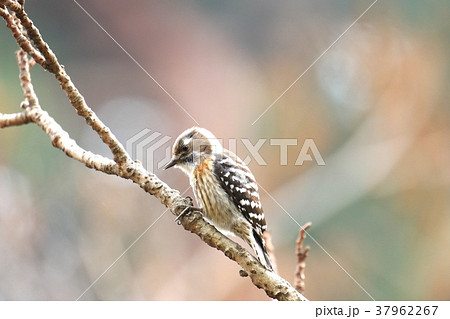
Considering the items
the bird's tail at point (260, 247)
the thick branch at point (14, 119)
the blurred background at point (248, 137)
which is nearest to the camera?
the thick branch at point (14, 119)

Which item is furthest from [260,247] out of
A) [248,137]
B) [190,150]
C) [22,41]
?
[248,137]

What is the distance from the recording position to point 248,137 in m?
8.42

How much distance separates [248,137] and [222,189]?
4869 mm

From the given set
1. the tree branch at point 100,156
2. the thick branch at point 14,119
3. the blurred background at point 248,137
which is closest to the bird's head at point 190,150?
the tree branch at point 100,156

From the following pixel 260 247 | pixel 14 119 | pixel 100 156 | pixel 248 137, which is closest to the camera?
pixel 100 156

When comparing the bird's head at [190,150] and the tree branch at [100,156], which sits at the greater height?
the bird's head at [190,150]

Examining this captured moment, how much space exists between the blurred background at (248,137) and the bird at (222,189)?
44.5 inches

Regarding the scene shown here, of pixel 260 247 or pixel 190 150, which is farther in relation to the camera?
pixel 190 150

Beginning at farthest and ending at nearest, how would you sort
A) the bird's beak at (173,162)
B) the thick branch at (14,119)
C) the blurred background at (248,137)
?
the blurred background at (248,137) → the bird's beak at (173,162) → the thick branch at (14,119)

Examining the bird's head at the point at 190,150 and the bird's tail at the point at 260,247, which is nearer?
the bird's tail at the point at 260,247

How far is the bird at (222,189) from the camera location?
11.6 ft

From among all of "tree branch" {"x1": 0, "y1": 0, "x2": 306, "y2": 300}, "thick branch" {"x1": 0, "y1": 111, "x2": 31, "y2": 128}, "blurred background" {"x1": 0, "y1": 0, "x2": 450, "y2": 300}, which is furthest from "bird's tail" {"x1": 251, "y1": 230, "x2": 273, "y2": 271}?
"thick branch" {"x1": 0, "y1": 111, "x2": 31, "y2": 128}

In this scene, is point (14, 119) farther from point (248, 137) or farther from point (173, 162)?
point (248, 137)

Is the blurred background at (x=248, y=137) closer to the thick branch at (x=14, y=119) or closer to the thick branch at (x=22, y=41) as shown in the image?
the thick branch at (x=14, y=119)
